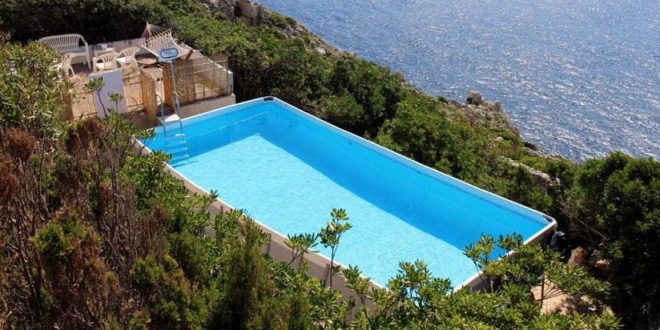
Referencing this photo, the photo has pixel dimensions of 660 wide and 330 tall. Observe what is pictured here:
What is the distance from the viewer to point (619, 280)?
728 centimetres

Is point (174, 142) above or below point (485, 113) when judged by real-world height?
above

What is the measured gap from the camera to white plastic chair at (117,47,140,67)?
42.3 ft

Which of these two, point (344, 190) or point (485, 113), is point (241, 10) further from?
point (344, 190)

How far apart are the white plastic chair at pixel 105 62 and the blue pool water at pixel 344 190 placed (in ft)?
7.77

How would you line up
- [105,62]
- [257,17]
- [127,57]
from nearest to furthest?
[105,62]
[127,57]
[257,17]

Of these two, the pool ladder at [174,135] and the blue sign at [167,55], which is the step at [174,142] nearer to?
the pool ladder at [174,135]

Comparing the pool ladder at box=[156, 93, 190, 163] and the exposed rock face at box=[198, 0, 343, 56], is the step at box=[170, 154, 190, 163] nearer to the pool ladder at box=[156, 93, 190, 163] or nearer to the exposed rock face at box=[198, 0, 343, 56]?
the pool ladder at box=[156, 93, 190, 163]

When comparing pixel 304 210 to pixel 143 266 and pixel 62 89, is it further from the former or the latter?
pixel 143 266

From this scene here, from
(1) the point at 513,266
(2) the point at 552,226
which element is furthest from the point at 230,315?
(2) the point at 552,226

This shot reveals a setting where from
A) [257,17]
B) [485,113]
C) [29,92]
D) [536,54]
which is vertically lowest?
[485,113]

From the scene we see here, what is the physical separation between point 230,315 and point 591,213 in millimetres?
5935

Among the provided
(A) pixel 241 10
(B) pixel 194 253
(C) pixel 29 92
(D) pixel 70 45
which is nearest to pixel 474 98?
(A) pixel 241 10

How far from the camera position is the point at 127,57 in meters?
13.1

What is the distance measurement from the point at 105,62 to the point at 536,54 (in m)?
22.4
